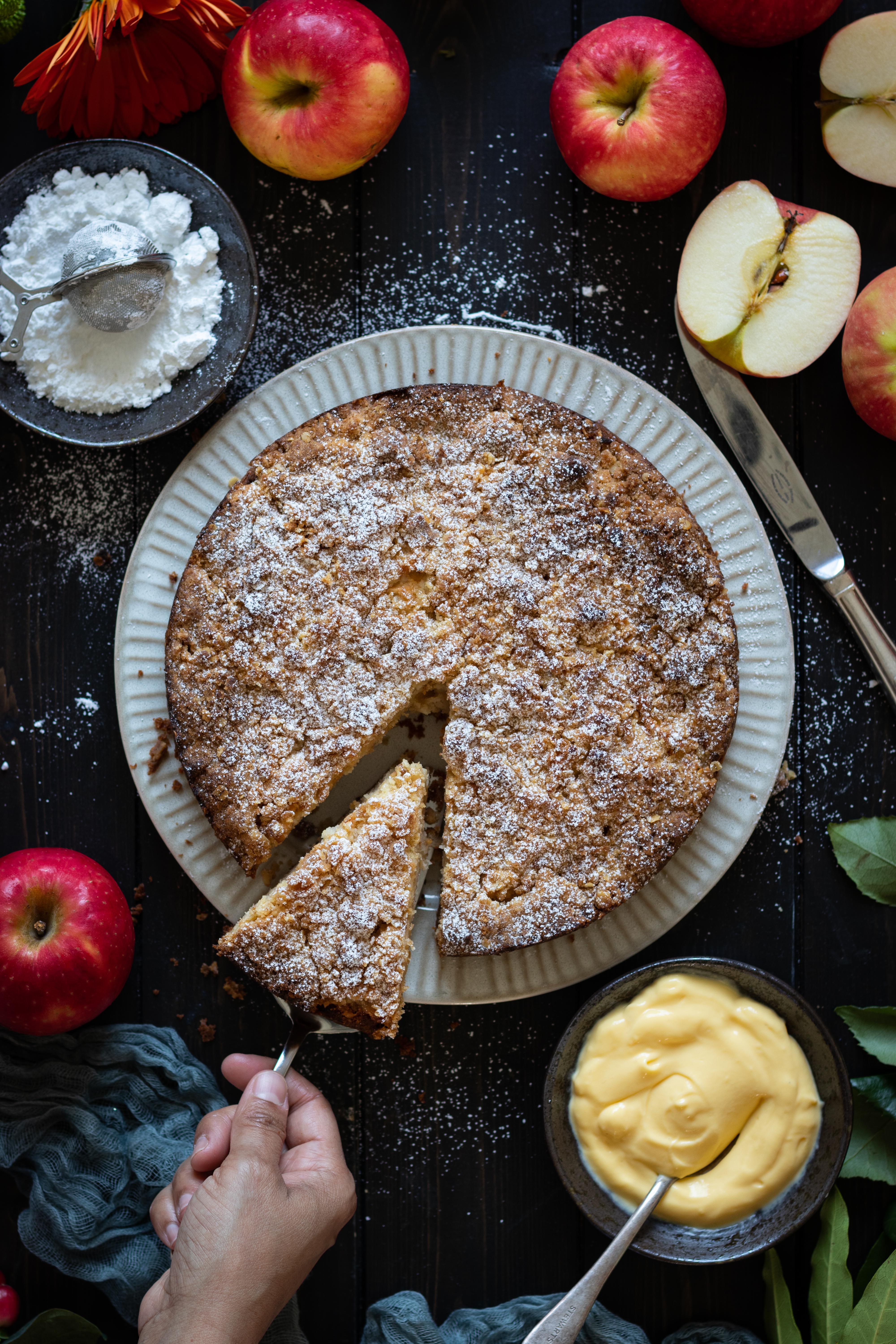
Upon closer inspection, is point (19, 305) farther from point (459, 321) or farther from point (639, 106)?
point (639, 106)

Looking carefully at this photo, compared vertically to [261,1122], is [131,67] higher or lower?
higher

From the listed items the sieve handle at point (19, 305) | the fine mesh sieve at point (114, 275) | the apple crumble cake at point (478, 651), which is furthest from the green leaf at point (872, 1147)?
the sieve handle at point (19, 305)

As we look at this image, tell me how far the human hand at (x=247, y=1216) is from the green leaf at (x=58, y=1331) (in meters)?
0.32

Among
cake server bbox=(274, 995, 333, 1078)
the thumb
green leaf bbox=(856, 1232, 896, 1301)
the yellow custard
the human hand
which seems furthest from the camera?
green leaf bbox=(856, 1232, 896, 1301)

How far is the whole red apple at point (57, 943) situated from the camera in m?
2.19

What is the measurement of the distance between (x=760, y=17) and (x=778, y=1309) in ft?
9.26

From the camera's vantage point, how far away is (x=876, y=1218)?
93.8 inches

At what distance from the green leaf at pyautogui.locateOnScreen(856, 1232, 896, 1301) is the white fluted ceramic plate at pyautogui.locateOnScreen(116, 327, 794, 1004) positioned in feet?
2.83

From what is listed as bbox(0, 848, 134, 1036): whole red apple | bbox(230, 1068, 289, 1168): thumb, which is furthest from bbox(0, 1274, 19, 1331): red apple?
bbox(230, 1068, 289, 1168): thumb

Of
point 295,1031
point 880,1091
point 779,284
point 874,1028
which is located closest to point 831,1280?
point 880,1091

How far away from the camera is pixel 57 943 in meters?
2.20

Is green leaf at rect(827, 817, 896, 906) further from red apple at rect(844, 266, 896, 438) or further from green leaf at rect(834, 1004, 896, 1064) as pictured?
red apple at rect(844, 266, 896, 438)

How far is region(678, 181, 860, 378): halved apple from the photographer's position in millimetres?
2336

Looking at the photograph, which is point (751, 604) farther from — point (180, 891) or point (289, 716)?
point (180, 891)
